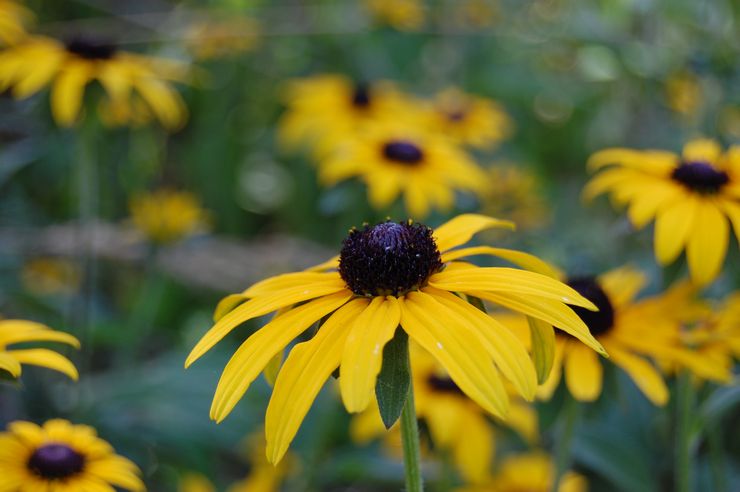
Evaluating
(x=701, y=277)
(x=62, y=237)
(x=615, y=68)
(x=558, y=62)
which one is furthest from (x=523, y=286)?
(x=558, y=62)

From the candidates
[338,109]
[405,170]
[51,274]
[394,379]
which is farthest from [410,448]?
[51,274]

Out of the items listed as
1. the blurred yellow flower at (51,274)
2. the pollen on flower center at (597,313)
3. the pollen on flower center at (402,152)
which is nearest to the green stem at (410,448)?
the pollen on flower center at (597,313)

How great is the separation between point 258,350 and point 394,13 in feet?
7.49

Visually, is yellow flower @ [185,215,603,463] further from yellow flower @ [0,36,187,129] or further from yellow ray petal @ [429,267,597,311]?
yellow flower @ [0,36,187,129]

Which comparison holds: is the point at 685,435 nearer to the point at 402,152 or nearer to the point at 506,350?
the point at 506,350

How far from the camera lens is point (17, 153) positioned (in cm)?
207

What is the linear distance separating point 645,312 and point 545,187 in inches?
73.1

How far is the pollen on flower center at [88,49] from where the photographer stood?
1694 millimetres

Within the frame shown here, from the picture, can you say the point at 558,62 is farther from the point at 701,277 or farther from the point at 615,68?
the point at 701,277

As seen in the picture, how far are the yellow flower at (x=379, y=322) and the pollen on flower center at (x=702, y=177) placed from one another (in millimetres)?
385

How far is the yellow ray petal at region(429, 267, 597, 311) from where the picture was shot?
72 centimetres

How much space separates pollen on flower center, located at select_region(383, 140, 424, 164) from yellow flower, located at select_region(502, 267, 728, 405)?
0.65 m

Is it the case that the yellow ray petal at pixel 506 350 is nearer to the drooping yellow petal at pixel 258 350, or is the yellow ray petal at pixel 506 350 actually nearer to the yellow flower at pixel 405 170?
the drooping yellow petal at pixel 258 350

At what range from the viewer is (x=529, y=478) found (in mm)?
1423
